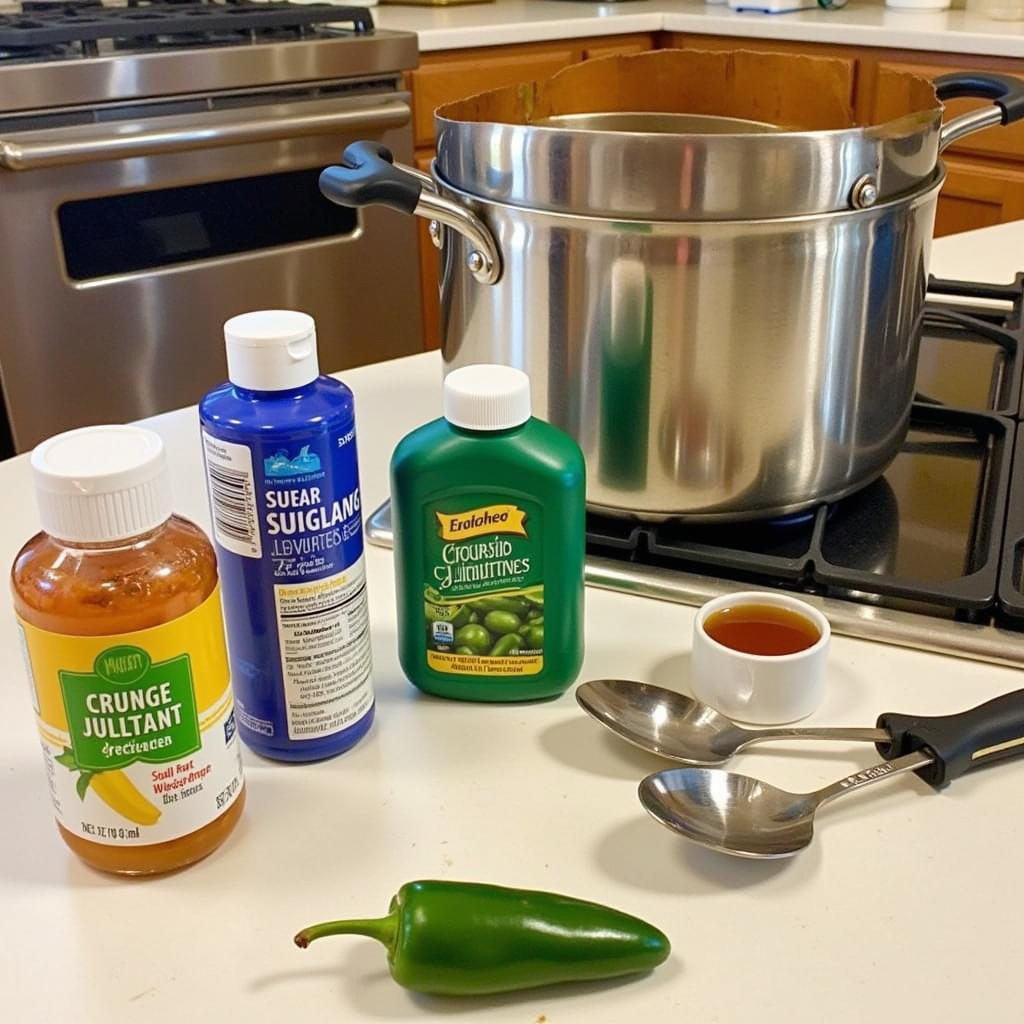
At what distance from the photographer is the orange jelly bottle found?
1.45ft

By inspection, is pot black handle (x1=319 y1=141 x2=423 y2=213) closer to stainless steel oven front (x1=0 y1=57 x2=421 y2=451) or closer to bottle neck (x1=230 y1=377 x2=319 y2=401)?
bottle neck (x1=230 y1=377 x2=319 y2=401)

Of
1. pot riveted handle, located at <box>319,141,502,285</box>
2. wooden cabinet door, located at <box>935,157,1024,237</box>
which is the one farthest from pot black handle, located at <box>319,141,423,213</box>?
wooden cabinet door, located at <box>935,157,1024,237</box>

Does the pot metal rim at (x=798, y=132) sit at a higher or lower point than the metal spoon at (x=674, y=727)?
higher

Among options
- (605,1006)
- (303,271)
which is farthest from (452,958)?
(303,271)

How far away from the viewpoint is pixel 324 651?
539 mm

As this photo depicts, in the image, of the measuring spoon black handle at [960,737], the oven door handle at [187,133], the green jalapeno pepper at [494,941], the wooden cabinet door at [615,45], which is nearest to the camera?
the green jalapeno pepper at [494,941]

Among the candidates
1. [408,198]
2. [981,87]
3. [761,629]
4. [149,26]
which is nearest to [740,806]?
[761,629]

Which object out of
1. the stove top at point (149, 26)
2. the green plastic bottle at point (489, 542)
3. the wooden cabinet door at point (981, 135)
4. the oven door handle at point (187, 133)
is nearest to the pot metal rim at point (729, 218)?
the green plastic bottle at point (489, 542)

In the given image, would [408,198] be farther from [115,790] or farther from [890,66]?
[890,66]

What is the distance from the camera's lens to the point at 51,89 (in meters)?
1.68

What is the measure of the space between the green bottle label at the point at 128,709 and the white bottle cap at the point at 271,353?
124mm

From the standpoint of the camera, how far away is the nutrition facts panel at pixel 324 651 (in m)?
0.53

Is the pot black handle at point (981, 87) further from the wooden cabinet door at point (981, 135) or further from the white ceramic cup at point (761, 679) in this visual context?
the wooden cabinet door at point (981, 135)

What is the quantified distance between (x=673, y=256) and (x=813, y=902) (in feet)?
1.11
